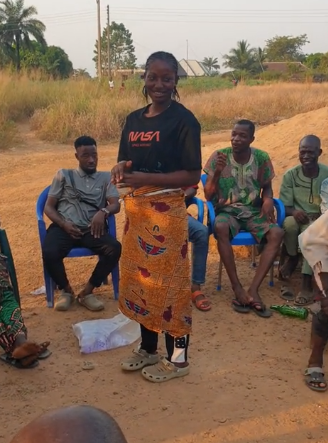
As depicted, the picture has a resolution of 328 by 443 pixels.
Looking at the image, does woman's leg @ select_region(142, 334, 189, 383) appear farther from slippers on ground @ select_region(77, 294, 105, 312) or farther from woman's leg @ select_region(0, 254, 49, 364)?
slippers on ground @ select_region(77, 294, 105, 312)

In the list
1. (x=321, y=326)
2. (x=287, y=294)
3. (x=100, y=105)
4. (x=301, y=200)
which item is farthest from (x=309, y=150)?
(x=100, y=105)

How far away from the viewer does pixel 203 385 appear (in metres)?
3.14

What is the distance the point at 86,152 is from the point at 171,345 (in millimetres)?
1830

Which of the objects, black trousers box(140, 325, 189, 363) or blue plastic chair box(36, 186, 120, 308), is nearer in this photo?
black trousers box(140, 325, 189, 363)

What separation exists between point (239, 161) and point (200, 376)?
2.01 meters

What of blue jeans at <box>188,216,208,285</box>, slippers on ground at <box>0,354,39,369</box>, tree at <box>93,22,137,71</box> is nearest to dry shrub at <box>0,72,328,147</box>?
blue jeans at <box>188,216,208,285</box>

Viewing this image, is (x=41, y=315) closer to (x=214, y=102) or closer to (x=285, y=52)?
(x=214, y=102)

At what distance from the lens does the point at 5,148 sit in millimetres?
11938

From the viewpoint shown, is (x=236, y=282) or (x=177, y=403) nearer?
(x=177, y=403)

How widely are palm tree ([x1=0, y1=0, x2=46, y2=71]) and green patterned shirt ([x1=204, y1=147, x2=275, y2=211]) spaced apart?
36.5 metres

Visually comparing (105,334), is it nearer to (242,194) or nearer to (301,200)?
(242,194)

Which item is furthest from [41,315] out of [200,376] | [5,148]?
[5,148]

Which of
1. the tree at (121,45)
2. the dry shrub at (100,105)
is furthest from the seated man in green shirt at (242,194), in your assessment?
the tree at (121,45)

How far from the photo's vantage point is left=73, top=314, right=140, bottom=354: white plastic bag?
3538 millimetres
